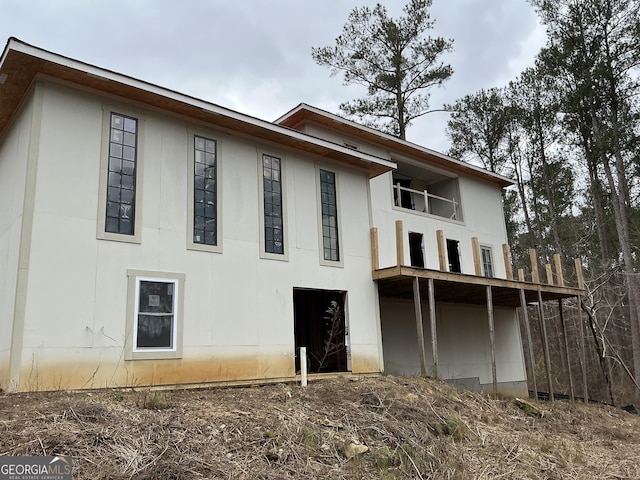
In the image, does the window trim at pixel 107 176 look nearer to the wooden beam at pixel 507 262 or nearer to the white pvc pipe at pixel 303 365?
the white pvc pipe at pixel 303 365

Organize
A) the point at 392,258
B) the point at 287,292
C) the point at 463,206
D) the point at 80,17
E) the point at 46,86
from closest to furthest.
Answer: the point at 46,86, the point at 287,292, the point at 392,258, the point at 463,206, the point at 80,17

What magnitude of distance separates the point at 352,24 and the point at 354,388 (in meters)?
17.1

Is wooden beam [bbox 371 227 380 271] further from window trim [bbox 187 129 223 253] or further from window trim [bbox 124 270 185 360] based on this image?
window trim [bbox 124 270 185 360]

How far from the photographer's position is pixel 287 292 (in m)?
11.4

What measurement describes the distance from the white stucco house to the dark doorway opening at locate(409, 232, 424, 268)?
185 centimetres

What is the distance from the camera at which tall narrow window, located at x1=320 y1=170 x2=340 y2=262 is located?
12477mm

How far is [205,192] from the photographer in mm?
10664

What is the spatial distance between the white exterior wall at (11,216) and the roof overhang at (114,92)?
0.40 metres

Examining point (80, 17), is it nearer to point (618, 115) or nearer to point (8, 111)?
point (8, 111)

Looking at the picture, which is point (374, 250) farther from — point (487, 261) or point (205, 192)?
point (487, 261)

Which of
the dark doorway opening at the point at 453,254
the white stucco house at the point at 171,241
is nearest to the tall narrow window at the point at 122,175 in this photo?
the white stucco house at the point at 171,241

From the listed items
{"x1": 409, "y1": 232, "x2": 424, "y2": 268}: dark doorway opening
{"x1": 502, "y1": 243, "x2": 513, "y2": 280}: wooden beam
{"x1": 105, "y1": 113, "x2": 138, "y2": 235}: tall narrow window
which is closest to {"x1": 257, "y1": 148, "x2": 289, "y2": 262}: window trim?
{"x1": 105, "y1": 113, "x2": 138, "y2": 235}: tall narrow window

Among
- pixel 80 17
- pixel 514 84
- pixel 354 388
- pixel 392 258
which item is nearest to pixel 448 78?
pixel 514 84

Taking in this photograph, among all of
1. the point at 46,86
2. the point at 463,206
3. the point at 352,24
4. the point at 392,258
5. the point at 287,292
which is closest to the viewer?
the point at 46,86
